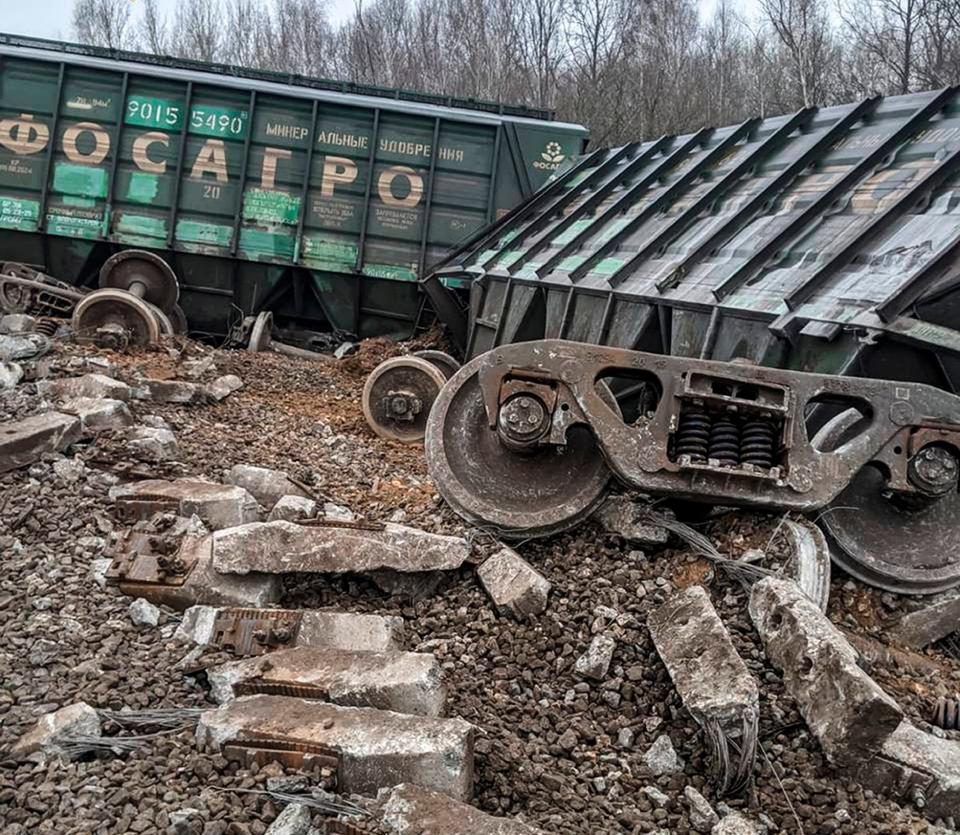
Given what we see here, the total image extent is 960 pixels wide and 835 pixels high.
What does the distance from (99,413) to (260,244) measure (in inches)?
187

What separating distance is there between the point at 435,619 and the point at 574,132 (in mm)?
7765

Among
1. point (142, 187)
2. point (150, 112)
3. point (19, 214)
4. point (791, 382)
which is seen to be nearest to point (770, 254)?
point (791, 382)

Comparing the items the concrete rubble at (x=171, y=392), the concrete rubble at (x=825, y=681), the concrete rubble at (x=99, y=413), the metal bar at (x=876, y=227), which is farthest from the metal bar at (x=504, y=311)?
the concrete rubble at (x=825, y=681)

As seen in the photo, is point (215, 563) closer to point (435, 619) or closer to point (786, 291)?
point (435, 619)

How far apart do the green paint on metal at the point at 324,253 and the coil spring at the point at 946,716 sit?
25.5 ft

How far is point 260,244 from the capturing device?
9797 millimetres

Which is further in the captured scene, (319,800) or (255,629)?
(255,629)

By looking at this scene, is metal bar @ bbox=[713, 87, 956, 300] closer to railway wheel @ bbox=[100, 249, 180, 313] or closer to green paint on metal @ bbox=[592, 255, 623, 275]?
green paint on metal @ bbox=[592, 255, 623, 275]

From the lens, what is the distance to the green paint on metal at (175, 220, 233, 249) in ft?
32.0

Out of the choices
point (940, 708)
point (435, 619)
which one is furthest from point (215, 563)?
point (940, 708)

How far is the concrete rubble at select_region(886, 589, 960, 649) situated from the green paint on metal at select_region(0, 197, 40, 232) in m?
9.18

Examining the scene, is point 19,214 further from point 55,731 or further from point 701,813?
point 701,813

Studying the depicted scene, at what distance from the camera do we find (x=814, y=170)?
573 cm

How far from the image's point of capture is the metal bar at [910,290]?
376cm
